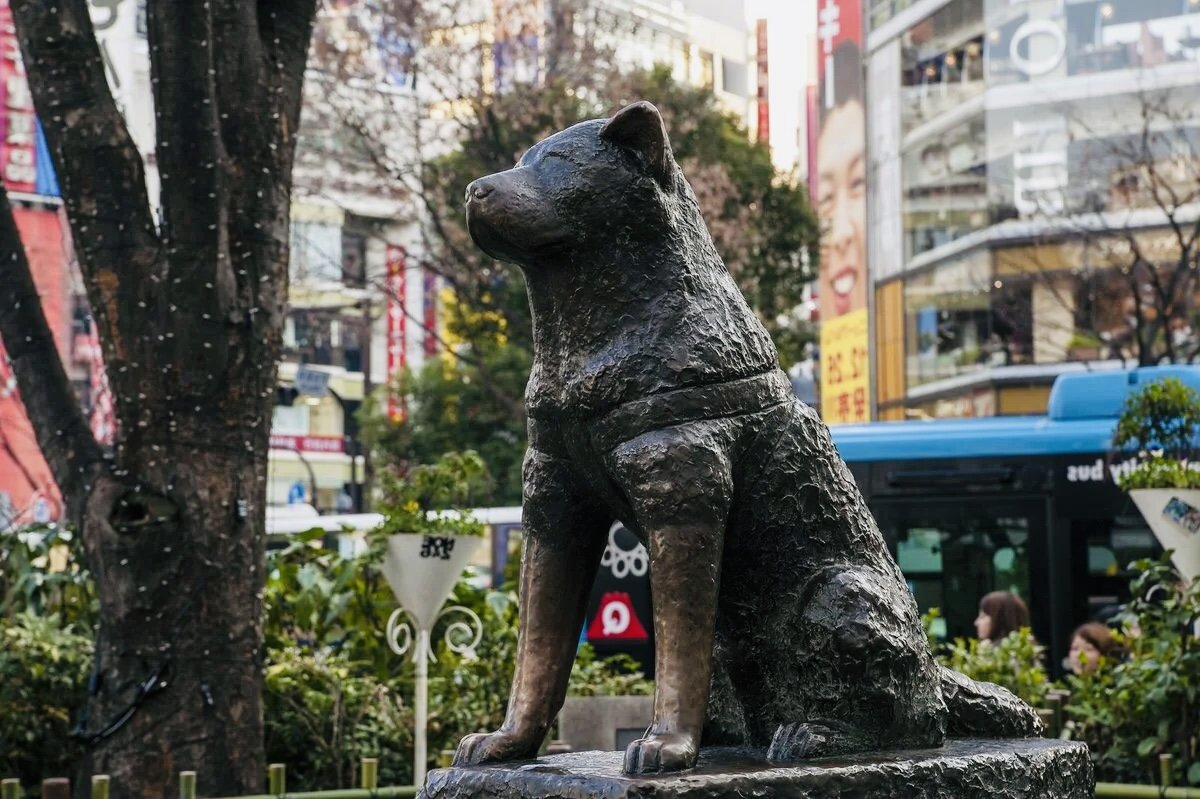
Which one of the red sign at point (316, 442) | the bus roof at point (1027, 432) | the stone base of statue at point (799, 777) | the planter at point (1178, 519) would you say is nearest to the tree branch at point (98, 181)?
the stone base of statue at point (799, 777)

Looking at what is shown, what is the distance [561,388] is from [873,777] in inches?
36.3

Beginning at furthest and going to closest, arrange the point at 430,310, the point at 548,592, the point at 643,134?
the point at 430,310
the point at 548,592
the point at 643,134

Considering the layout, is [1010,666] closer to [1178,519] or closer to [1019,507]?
[1178,519]

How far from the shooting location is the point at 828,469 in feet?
11.0

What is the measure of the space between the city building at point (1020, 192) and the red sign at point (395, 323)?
29.3 ft

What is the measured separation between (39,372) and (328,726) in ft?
7.56

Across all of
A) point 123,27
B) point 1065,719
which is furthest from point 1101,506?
point 123,27

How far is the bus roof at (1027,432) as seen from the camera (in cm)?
1293

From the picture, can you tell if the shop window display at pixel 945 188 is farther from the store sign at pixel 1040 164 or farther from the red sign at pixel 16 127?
the red sign at pixel 16 127

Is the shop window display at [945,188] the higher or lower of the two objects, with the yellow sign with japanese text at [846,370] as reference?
higher

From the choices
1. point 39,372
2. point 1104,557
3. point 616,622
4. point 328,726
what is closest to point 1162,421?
point 1104,557

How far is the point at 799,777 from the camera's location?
296 centimetres

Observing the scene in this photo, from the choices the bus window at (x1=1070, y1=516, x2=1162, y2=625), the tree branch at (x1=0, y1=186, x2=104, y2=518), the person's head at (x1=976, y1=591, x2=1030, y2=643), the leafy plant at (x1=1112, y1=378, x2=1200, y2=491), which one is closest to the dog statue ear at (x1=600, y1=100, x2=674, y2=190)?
the tree branch at (x1=0, y1=186, x2=104, y2=518)

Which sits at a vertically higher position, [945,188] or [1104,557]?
[945,188]
